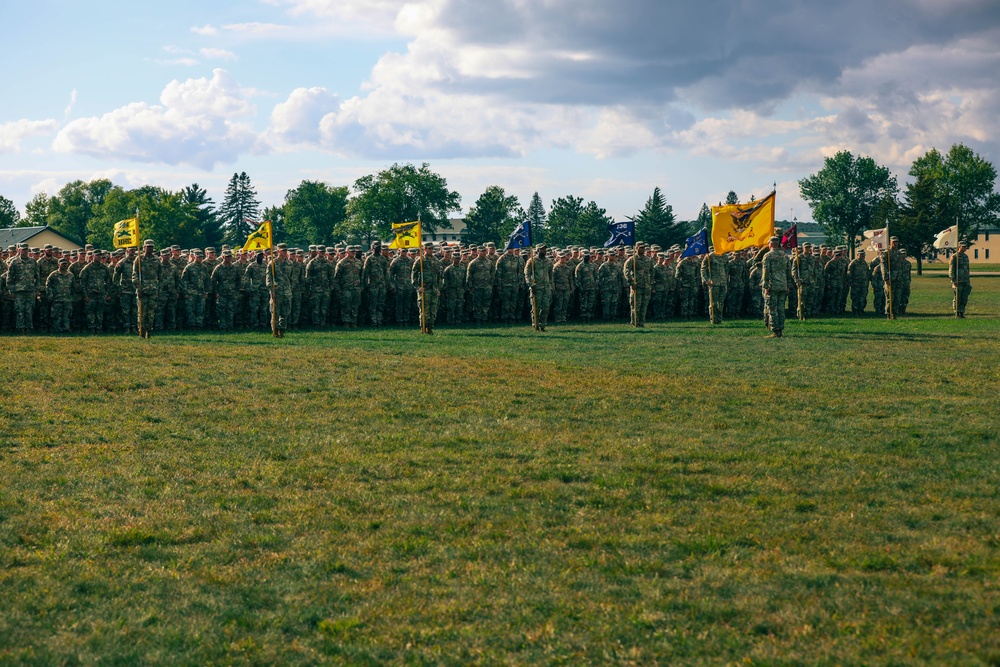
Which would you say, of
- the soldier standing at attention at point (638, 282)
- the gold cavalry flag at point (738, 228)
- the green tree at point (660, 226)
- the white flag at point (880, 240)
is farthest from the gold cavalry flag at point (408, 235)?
the green tree at point (660, 226)

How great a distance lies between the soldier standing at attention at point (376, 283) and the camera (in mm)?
29484

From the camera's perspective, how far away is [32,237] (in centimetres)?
7900

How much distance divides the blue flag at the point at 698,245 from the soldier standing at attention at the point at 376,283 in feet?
31.5

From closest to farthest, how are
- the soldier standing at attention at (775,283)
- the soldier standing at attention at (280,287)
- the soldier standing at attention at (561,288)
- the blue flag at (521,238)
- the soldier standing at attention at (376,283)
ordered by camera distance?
the soldier standing at attention at (775,283) → the soldier standing at attention at (280,287) → the soldier standing at attention at (376,283) → the soldier standing at attention at (561,288) → the blue flag at (521,238)

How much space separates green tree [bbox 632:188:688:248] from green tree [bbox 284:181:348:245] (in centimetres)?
6680

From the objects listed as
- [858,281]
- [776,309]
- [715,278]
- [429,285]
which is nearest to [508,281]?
[429,285]

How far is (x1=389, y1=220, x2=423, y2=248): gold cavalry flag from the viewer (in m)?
25.3

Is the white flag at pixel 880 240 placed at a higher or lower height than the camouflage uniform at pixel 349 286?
higher

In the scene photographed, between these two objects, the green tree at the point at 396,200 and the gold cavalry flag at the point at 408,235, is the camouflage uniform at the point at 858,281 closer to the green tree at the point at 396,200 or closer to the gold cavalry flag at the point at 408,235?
the gold cavalry flag at the point at 408,235

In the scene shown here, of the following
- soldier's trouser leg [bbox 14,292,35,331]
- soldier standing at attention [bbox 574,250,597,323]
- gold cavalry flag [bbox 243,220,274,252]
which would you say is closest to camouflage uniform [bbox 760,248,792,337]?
soldier standing at attention [bbox 574,250,597,323]

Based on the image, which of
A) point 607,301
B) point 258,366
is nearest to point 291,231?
point 607,301

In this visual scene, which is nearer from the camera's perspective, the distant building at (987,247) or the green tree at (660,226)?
the green tree at (660,226)

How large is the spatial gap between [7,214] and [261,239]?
10929cm

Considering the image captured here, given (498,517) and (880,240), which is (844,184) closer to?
(880,240)
